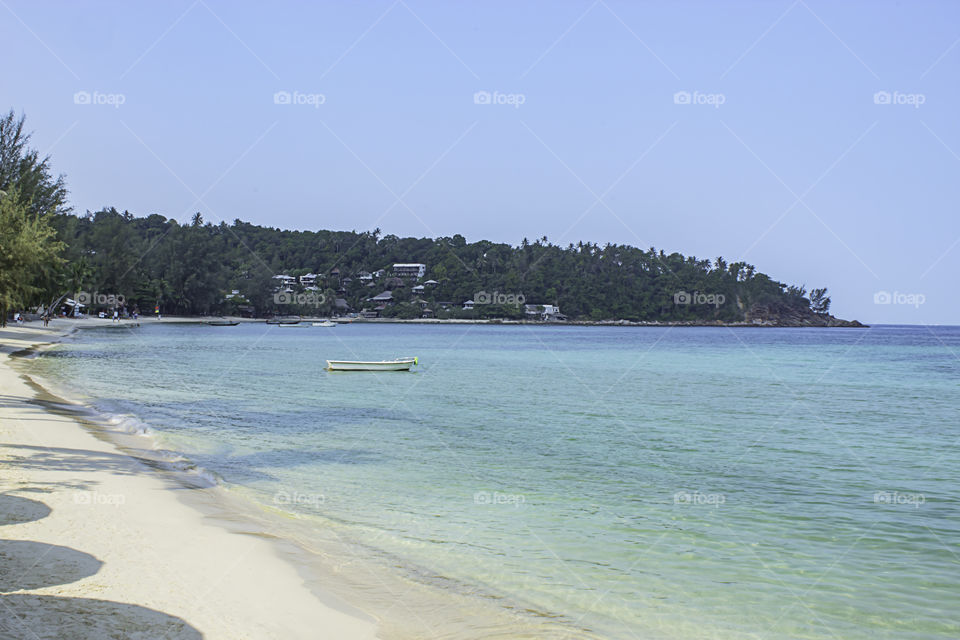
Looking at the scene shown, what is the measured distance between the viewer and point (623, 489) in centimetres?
1364

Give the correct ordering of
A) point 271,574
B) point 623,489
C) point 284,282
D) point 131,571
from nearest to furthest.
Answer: point 131,571 < point 271,574 < point 623,489 < point 284,282

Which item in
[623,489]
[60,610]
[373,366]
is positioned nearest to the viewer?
[60,610]

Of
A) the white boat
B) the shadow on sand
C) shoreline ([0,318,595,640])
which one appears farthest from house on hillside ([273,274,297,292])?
the shadow on sand

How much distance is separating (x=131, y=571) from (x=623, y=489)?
9.09 meters

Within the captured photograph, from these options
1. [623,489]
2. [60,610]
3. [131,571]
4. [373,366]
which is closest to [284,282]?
[373,366]

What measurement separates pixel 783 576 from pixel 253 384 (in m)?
28.6

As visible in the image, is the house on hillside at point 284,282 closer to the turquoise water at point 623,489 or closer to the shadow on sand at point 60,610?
the turquoise water at point 623,489

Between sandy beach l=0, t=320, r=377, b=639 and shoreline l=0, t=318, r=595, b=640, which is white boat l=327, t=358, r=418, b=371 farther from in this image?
sandy beach l=0, t=320, r=377, b=639

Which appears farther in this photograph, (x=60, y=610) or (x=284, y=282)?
(x=284, y=282)

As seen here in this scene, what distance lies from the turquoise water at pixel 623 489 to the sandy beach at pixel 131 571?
6.32 ft

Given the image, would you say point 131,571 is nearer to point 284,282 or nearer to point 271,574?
point 271,574

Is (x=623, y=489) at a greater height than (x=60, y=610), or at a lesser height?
lesser

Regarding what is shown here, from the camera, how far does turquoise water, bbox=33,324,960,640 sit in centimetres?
809

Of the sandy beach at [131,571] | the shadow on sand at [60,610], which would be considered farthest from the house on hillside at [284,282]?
the shadow on sand at [60,610]
